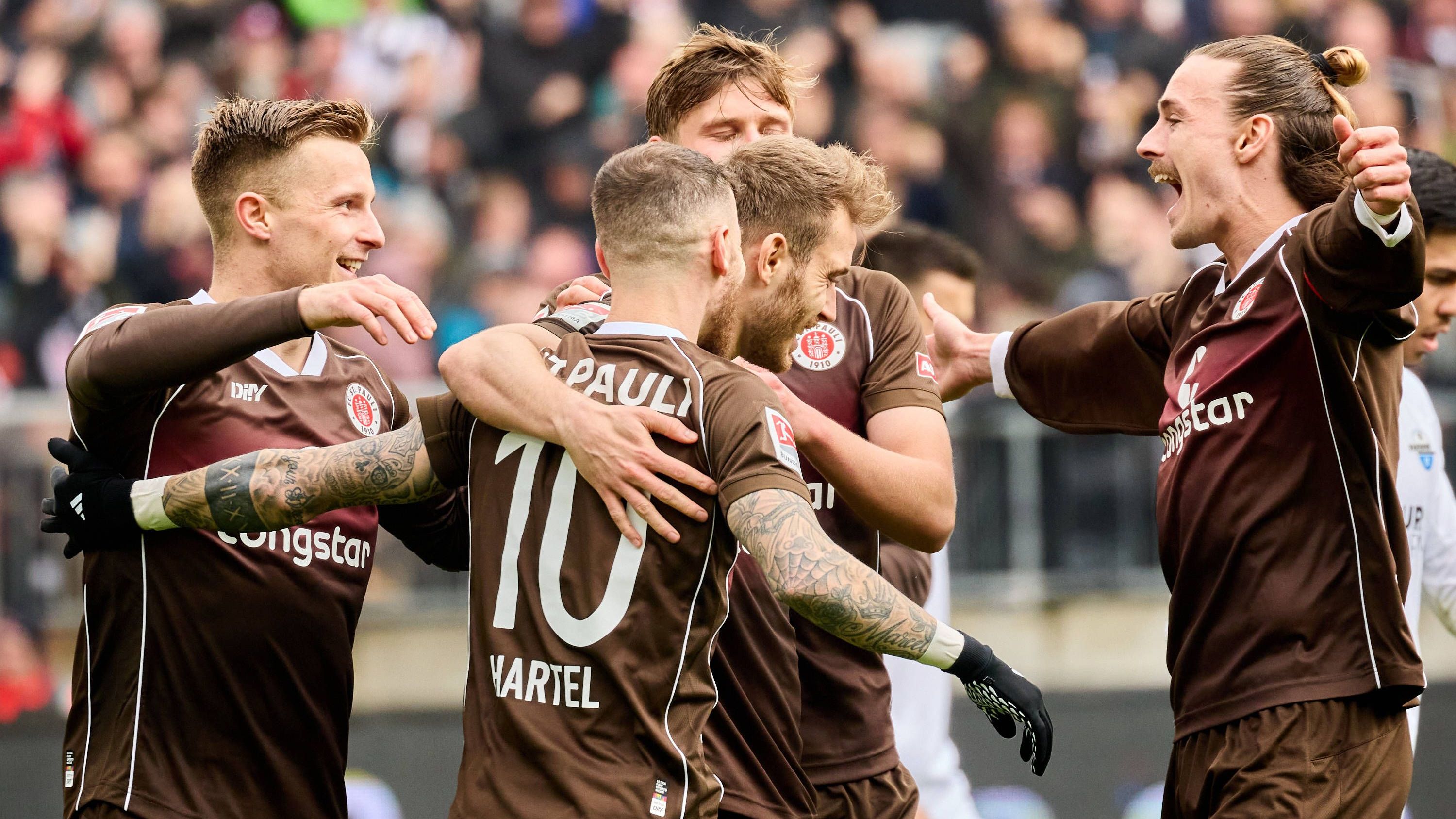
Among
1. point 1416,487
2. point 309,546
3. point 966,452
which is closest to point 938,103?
point 966,452

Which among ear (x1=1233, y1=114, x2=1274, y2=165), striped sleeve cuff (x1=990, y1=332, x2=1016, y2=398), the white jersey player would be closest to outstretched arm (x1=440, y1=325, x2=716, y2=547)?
ear (x1=1233, y1=114, x2=1274, y2=165)

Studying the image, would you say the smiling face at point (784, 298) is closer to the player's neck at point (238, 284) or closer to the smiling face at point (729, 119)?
the smiling face at point (729, 119)

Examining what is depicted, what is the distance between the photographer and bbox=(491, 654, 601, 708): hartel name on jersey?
114 inches

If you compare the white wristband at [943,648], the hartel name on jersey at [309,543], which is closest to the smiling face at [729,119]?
the hartel name on jersey at [309,543]

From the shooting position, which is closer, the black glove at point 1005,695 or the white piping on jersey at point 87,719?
the black glove at point 1005,695

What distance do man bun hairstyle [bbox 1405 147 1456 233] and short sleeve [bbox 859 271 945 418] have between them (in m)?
1.94

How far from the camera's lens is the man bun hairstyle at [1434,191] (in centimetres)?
486

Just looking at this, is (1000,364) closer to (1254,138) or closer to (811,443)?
(1254,138)

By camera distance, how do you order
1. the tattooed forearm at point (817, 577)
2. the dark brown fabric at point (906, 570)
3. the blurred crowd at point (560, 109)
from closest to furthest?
the tattooed forearm at point (817, 577)
the dark brown fabric at point (906, 570)
the blurred crowd at point (560, 109)

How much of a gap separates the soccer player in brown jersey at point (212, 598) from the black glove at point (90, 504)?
0.06 meters

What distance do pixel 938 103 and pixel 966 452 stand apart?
275cm

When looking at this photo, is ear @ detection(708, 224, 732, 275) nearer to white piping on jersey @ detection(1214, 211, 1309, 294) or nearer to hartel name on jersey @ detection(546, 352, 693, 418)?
hartel name on jersey @ detection(546, 352, 693, 418)

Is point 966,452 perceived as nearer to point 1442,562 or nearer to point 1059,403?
point 1442,562

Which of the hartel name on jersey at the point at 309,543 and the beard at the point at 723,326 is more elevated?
the beard at the point at 723,326
